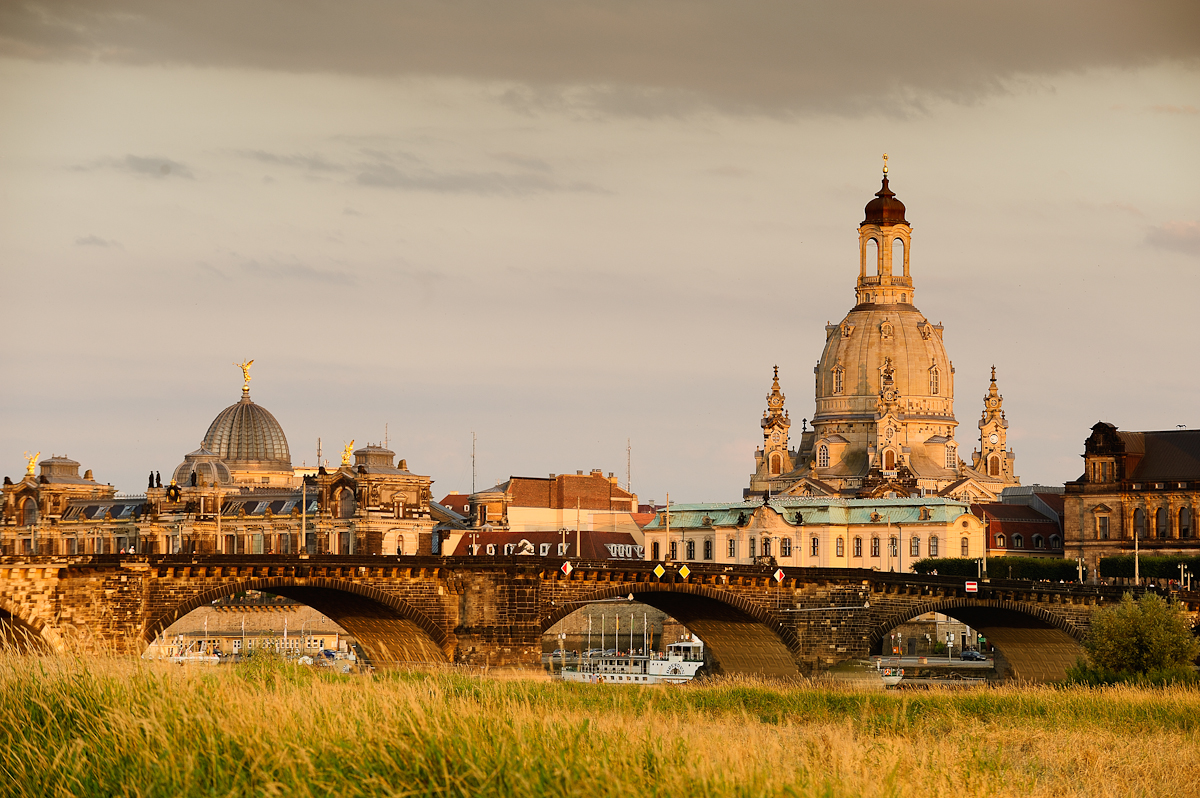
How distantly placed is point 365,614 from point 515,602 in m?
6.73

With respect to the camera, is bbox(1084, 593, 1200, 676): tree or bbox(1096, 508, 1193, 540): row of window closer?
bbox(1084, 593, 1200, 676): tree

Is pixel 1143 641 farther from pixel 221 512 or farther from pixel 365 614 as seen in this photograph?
pixel 221 512

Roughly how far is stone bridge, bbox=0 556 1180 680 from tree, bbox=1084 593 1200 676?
39.8 ft

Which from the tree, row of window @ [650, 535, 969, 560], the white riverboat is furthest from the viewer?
row of window @ [650, 535, 969, 560]

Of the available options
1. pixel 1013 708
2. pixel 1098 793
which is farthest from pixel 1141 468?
pixel 1098 793

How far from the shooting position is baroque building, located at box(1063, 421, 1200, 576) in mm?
131250

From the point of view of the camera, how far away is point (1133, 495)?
13425cm

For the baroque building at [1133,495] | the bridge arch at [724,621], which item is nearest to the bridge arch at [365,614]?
the bridge arch at [724,621]

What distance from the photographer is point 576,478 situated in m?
165

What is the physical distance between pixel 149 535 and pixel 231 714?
139 metres

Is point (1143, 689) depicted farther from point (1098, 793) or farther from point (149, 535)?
point (149, 535)

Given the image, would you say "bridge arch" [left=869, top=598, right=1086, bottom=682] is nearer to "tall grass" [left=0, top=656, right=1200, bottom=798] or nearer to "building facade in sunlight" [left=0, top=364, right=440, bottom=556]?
"tall grass" [left=0, top=656, right=1200, bottom=798]

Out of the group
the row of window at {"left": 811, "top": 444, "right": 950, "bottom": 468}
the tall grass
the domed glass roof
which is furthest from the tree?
the domed glass roof

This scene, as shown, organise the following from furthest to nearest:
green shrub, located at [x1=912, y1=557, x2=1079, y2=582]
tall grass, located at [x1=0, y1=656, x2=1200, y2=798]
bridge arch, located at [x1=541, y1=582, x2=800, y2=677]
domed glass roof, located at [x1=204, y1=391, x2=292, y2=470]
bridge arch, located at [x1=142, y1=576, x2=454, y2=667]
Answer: domed glass roof, located at [x1=204, y1=391, x2=292, y2=470] → green shrub, located at [x1=912, y1=557, x2=1079, y2=582] → bridge arch, located at [x1=541, y1=582, x2=800, y2=677] → bridge arch, located at [x1=142, y1=576, x2=454, y2=667] → tall grass, located at [x1=0, y1=656, x2=1200, y2=798]
